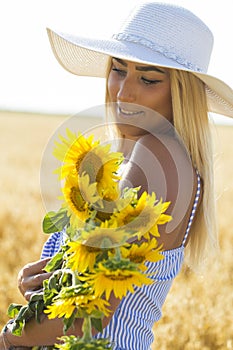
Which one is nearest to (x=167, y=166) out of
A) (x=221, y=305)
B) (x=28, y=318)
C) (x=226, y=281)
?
(x=28, y=318)

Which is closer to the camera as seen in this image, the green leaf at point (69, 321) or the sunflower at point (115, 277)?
the sunflower at point (115, 277)

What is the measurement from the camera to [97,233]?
5.09 feet

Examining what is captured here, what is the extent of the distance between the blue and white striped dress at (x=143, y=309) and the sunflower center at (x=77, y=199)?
1.23 ft

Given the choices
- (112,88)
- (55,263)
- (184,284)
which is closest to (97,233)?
(55,263)

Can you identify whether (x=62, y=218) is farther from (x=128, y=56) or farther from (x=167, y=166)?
(x=128, y=56)

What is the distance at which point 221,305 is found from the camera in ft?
13.9

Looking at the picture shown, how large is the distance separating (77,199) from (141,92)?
0.52 metres

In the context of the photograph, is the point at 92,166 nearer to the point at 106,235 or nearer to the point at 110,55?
the point at 106,235

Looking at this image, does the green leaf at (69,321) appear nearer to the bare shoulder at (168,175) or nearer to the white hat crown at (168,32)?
the bare shoulder at (168,175)

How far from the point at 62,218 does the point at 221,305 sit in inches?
105

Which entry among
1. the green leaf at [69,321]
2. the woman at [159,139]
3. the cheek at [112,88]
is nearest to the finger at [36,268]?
the woman at [159,139]

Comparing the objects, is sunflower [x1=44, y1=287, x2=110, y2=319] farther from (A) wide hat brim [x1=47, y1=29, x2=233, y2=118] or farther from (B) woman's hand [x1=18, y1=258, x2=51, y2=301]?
(A) wide hat brim [x1=47, y1=29, x2=233, y2=118]

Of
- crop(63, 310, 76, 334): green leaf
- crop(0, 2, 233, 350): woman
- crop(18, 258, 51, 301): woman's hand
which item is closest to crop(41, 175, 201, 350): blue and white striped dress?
crop(0, 2, 233, 350): woman

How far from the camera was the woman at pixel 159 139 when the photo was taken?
1932 millimetres
